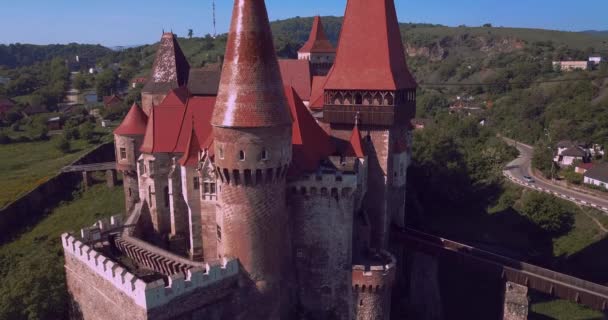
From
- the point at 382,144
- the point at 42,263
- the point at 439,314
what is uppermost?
the point at 382,144

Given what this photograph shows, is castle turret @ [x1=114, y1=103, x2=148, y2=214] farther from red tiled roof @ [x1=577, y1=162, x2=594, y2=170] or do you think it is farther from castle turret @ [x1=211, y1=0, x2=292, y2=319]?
red tiled roof @ [x1=577, y1=162, x2=594, y2=170]

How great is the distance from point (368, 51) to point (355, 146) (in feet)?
20.4

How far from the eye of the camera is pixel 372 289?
26.1m

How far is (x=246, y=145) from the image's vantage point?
22.4 m

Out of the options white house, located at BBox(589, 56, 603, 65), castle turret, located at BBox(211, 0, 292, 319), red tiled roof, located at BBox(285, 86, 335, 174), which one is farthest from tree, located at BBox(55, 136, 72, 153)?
white house, located at BBox(589, 56, 603, 65)

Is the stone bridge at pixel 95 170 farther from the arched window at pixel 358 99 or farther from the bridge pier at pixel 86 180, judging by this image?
the arched window at pixel 358 99

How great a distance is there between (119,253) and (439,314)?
22398mm

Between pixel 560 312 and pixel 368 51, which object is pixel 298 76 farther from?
pixel 560 312

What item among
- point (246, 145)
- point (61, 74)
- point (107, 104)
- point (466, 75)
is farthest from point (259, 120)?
point (61, 74)

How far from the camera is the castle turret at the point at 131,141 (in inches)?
1296

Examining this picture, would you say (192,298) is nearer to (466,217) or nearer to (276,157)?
(276,157)

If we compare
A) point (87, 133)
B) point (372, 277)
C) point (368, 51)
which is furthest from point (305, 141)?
point (87, 133)

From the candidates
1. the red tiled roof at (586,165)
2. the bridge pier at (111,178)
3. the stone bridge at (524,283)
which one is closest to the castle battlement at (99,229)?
the stone bridge at (524,283)

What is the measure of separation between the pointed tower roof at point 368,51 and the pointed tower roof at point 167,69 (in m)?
14.5
